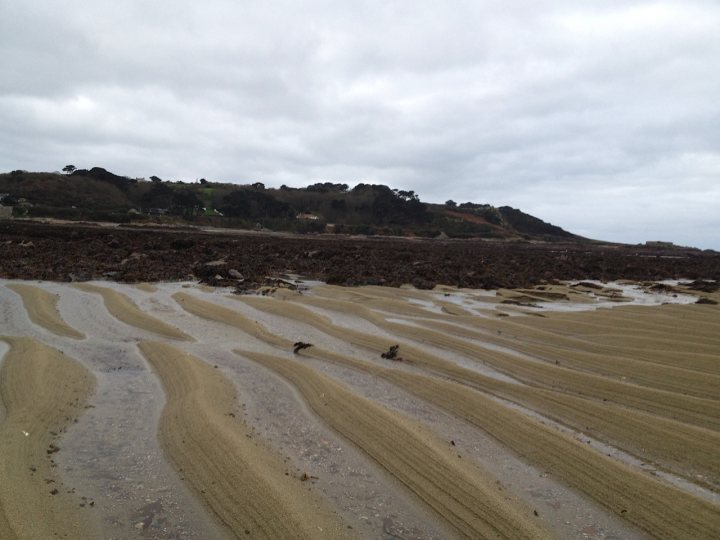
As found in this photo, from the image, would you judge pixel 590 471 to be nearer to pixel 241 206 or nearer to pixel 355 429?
pixel 355 429

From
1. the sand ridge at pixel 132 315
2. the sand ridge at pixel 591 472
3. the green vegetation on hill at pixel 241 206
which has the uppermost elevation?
the green vegetation on hill at pixel 241 206

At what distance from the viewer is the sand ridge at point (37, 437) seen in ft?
10.9

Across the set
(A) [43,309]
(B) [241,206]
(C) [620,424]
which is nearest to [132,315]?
(A) [43,309]

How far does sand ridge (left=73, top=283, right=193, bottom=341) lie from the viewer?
9469 millimetres

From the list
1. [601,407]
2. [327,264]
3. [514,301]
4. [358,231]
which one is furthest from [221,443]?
[358,231]

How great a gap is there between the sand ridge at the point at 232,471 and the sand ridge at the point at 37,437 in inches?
35.1

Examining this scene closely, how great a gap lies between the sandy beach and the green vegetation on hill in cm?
4938

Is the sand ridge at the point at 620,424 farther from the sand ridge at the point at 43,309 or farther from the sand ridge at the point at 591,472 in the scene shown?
the sand ridge at the point at 43,309

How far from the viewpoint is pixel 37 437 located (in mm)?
4645

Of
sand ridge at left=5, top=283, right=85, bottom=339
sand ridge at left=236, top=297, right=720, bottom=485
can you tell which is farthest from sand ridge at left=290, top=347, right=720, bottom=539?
sand ridge at left=5, top=283, right=85, bottom=339

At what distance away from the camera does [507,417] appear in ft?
18.2

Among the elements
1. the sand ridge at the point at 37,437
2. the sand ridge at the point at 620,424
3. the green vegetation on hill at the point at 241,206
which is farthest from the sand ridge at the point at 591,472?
the green vegetation on hill at the point at 241,206

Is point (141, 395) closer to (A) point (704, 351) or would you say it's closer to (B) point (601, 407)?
(B) point (601, 407)

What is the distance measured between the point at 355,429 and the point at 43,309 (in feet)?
30.0
